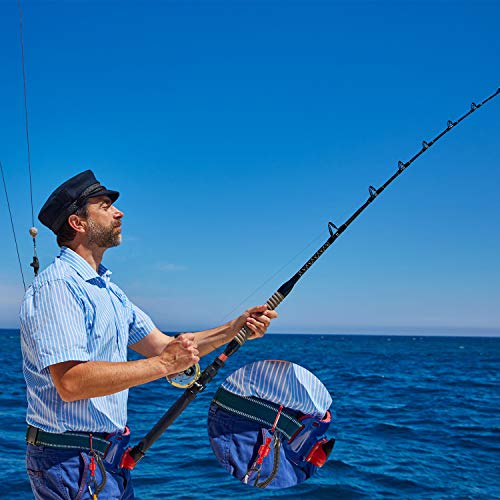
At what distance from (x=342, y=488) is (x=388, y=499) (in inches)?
24.8

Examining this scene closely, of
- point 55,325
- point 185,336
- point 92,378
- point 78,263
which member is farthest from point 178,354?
point 78,263

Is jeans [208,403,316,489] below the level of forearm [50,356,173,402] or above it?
below

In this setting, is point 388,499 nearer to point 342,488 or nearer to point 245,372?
point 342,488

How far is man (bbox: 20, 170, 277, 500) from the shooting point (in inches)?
96.2

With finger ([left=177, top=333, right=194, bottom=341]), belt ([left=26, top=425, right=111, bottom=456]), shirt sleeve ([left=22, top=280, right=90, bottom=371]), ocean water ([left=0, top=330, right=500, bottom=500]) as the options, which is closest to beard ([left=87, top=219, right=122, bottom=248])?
shirt sleeve ([left=22, top=280, right=90, bottom=371])

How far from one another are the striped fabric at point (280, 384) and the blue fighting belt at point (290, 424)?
36mm

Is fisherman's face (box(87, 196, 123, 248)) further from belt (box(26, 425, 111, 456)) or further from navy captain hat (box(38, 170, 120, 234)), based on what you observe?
belt (box(26, 425, 111, 456))

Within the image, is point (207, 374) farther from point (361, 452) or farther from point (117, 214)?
point (361, 452)

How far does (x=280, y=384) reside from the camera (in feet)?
11.1

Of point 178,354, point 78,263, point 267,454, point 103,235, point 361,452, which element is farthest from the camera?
point 361,452

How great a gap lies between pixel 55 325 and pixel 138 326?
0.80 metres

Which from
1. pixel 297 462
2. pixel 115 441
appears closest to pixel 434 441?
pixel 297 462

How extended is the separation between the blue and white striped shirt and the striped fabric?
2.44 feet

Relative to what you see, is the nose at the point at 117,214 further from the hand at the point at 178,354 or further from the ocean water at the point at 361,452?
the ocean water at the point at 361,452
